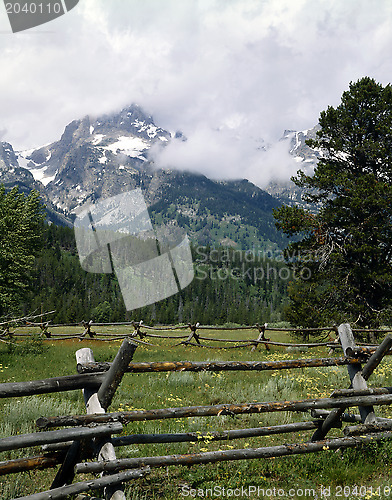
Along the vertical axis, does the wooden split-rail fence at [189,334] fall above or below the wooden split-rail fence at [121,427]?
below

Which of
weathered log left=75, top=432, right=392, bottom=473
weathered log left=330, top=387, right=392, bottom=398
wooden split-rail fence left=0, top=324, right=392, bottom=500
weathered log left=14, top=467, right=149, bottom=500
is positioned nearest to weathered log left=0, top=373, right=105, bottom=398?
wooden split-rail fence left=0, top=324, right=392, bottom=500

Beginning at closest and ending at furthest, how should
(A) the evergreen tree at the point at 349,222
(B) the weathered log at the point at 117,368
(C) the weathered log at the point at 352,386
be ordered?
(B) the weathered log at the point at 117,368 → (C) the weathered log at the point at 352,386 → (A) the evergreen tree at the point at 349,222

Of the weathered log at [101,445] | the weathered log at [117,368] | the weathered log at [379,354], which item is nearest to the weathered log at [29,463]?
the weathered log at [101,445]

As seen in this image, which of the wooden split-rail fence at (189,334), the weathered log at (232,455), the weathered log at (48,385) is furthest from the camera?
the wooden split-rail fence at (189,334)

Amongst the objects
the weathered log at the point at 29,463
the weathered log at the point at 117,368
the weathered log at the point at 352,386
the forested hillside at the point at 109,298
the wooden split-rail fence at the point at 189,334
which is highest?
the weathered log at the point at 117,368

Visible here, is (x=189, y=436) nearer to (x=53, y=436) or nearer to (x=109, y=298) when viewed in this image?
(x=53, y=436)

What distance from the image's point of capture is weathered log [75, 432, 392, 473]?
4.11 metres

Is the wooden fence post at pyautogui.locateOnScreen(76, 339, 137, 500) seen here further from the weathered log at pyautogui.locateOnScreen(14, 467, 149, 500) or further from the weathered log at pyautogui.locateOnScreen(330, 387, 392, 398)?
the weathered log at pyautogui.locateOnScreen(330, 387, 392, 398)

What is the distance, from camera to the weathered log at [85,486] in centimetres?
366

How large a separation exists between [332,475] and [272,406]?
3.74ft

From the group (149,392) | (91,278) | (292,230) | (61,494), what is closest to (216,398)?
(149,392)

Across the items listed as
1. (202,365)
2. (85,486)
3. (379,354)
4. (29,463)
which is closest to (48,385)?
(29,463)

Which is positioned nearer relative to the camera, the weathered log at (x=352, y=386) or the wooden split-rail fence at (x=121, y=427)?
the wooden split-rail fence at (x=121, y=427)

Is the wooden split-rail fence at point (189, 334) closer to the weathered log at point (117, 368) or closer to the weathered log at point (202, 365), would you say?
the weathered log at point (202, 365)
